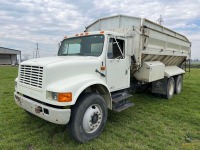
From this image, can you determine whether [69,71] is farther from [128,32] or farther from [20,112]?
[20,112]

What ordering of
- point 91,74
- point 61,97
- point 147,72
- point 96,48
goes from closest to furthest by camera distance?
point 61,97 → point 91,74 → point 96,48 → point 147,72

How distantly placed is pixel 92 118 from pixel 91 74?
1.00 meters

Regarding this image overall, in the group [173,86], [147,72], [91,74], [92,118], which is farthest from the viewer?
[173,86]

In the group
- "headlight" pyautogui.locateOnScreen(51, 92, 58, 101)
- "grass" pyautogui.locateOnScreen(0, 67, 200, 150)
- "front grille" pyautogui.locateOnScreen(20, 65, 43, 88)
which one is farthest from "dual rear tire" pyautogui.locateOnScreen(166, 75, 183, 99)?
"front grille" pyautogui.locateOnScreen(20, 65, 43, 88)

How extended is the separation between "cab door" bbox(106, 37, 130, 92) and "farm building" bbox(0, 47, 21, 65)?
137ft

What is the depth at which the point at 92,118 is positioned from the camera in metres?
4.05

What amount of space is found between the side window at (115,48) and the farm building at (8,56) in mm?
41739

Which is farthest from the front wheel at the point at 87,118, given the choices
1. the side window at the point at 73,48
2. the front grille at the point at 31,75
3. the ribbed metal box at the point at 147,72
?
the ribbed metal box at the point at 147,72

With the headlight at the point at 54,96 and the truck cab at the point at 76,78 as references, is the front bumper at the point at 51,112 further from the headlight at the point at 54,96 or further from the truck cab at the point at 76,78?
the headlight at the point at 54,96

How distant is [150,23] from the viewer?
6.21 m

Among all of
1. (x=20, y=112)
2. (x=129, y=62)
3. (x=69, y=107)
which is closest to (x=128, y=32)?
(x=129, y=62)

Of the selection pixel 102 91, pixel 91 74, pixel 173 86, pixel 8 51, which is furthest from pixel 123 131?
pixel 8 51

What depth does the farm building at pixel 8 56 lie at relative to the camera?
135ft

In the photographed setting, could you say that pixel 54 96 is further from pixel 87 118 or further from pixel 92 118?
pixel 92 118
